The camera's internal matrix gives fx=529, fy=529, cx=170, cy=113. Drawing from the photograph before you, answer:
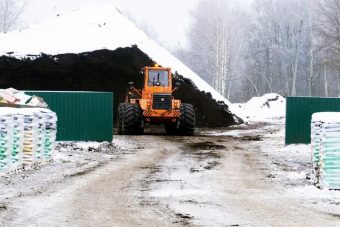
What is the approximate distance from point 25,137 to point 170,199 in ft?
16.4

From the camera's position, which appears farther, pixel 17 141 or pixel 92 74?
pixel 92 74

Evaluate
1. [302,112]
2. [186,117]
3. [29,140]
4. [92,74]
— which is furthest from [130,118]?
[29,140]

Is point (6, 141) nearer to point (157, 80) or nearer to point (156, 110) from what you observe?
point (156, 110)

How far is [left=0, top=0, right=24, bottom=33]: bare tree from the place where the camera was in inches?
2295

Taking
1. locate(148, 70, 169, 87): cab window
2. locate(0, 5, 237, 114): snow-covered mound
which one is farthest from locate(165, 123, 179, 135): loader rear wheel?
locate(0, 5, 237, 114): snow-covered mound

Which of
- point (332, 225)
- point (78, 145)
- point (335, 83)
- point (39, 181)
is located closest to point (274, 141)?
point (78, 145)

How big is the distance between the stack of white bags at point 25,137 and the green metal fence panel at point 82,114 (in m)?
4.39

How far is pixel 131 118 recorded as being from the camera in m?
22.5

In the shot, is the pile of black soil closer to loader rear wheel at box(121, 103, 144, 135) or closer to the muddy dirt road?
loader rear wheel at box(121, 103, 144, 135)

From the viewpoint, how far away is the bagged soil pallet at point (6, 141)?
36.1 ft

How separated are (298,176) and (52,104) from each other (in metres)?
9.91

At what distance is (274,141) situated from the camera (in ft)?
70.0

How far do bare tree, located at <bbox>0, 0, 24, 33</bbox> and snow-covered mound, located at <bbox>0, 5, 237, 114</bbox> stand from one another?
26011mm

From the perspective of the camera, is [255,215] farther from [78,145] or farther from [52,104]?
[52,104]
